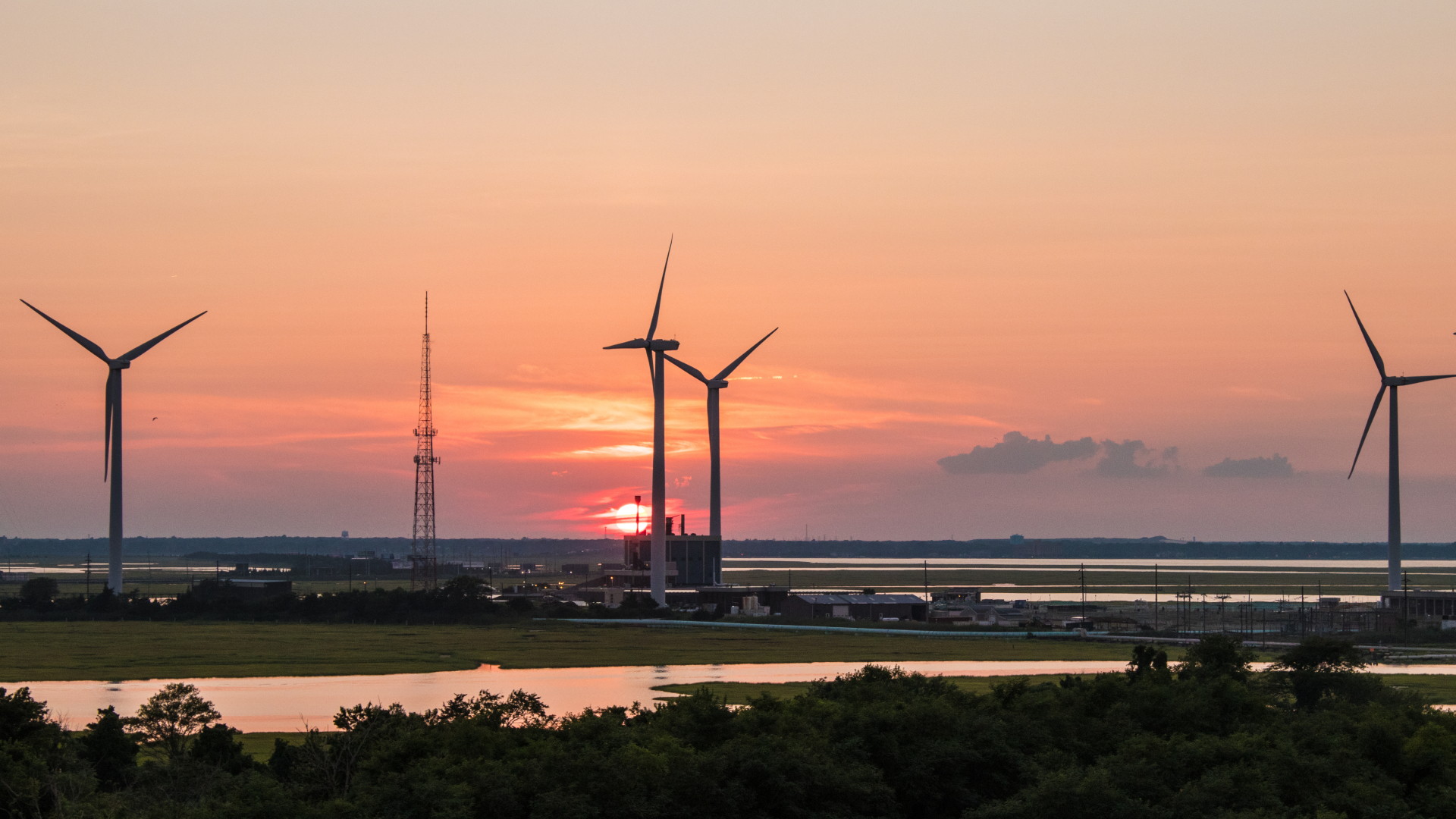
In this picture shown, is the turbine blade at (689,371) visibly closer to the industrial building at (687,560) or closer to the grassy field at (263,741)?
the industrial building at (687,560)

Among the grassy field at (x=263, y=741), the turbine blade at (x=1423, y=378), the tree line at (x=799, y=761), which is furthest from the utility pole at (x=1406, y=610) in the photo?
the grassy field at (x=263, y=741)

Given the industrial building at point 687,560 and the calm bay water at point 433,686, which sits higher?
the industrial building at point 687,560

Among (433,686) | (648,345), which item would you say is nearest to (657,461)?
(648,345)

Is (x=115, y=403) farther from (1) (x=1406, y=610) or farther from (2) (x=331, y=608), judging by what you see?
(1) (x=1406, y=610)

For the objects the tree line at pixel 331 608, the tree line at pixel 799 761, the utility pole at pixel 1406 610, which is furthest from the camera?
the tree line at pixel 331 608

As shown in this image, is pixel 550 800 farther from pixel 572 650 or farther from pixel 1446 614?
pixel 1446 614

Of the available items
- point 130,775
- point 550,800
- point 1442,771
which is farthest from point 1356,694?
point 130,775

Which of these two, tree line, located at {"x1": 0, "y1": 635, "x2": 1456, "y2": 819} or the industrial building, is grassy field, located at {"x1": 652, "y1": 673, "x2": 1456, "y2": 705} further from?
the industrial building
